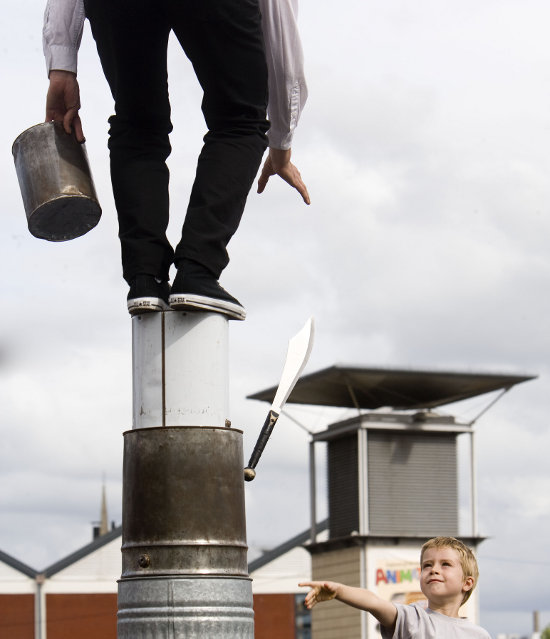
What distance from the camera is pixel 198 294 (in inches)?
153

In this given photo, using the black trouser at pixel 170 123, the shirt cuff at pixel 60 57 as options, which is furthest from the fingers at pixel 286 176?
the shirt cuff at pixel 60 57

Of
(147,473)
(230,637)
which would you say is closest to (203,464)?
(147,473)

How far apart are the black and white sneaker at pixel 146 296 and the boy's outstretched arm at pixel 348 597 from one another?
2.99ft

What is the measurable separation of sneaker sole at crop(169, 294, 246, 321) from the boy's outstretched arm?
84 centimetres

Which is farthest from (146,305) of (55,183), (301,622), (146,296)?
(301,622)

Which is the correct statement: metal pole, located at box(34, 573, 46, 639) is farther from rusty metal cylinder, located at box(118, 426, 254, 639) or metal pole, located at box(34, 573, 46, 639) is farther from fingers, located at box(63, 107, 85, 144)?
rusty metal cylinder, located at box(118, 426, 254, 639)

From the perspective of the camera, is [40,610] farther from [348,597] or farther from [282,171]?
[348,597]

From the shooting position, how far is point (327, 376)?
3241 cm

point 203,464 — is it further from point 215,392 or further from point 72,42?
point 72,42

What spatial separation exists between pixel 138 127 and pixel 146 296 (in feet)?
1.91

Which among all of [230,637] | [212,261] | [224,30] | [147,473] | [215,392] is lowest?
[230,637]

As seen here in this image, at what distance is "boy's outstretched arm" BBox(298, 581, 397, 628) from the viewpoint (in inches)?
154

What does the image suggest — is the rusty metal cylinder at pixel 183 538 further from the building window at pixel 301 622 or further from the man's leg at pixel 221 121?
the building window at pixel 301 622

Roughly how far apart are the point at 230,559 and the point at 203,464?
280 mm
